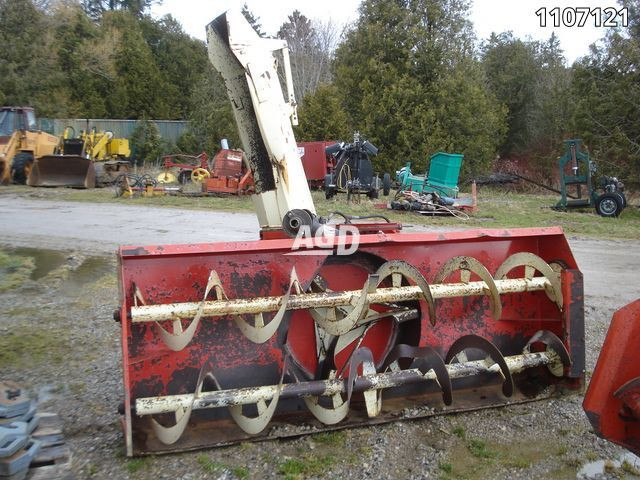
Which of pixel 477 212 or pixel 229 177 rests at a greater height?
pixel 229 177

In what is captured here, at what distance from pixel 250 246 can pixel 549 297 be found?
170cm

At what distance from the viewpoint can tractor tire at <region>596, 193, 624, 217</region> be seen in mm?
13664

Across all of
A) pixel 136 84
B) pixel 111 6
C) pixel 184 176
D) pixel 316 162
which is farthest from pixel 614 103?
pixel 111 6

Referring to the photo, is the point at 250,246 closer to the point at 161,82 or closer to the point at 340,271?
the point at 340,271

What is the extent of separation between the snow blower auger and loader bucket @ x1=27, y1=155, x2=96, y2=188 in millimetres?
18140

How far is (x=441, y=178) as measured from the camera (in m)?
15.0

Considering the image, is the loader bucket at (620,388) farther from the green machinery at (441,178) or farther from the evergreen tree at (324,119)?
the evergreen tree at (324,119)

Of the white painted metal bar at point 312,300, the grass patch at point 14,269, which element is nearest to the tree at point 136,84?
the grass patch at point 14,269

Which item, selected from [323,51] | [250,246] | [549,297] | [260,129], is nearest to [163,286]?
[250,246]

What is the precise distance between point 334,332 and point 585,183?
43.4 feet

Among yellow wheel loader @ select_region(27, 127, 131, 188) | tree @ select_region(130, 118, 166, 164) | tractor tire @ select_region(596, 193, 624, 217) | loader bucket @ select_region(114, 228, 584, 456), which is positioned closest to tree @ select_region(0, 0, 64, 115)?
tree @ select_region(130, 118, 166, 164)

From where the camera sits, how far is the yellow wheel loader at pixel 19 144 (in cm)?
2095

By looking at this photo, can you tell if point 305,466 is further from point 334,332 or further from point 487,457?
point 487,457

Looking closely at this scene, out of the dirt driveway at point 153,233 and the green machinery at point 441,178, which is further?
the green machinery at point 441,178
